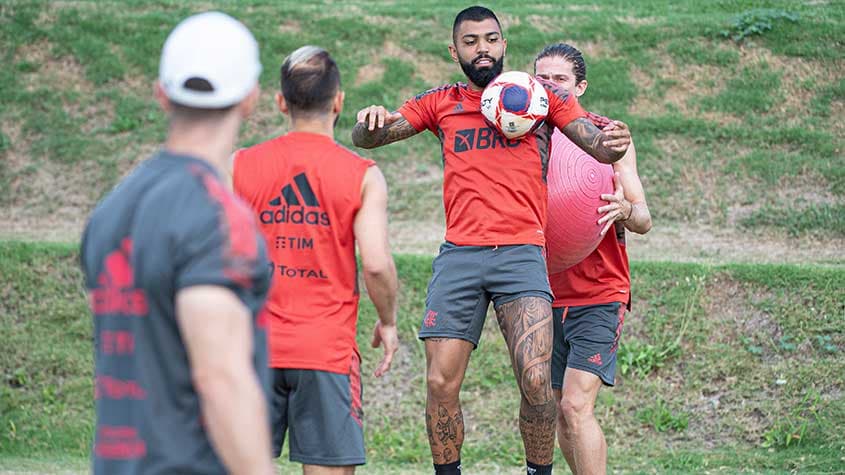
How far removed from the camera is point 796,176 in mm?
12648

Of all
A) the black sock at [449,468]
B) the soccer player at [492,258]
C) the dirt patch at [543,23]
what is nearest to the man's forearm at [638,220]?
the soccer player at [492,258]

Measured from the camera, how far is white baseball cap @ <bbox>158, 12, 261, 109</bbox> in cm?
283

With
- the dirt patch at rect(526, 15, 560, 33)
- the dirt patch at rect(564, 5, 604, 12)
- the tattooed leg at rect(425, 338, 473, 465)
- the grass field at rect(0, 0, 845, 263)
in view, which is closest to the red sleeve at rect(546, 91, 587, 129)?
the tattooed leg at rect(425, 338, 473, 465)

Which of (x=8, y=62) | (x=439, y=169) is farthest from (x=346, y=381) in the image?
(x=8, y=62)

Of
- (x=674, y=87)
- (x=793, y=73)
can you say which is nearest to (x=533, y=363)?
(x=674, y=87)

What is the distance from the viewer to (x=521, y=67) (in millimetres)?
13945

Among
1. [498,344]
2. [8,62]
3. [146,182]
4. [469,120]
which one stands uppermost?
[8,62]

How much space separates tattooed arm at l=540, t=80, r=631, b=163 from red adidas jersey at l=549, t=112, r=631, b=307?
2.74 feet

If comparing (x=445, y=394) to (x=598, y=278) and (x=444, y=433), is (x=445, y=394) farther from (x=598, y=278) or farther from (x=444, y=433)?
(x=598, y=278)

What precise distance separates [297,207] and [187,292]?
181 centimetres

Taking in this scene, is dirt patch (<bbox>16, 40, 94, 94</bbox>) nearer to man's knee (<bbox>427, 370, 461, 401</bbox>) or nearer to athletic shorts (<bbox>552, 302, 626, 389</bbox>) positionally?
athletic shorts (<bbox>552, 302, 626, 389</bbox>)

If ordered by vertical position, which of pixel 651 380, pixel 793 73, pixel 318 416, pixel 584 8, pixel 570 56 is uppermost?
pixel 584 8

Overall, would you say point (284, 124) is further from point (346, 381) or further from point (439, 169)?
point (346, 381)

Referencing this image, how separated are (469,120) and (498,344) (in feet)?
13.3
